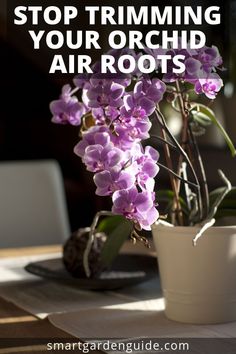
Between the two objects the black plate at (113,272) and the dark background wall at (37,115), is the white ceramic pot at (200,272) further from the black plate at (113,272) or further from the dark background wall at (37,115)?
the dark background wall at (37,115)

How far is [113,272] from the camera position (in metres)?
1.54

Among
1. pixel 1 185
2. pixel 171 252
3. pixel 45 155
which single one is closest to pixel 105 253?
pixel 171 252

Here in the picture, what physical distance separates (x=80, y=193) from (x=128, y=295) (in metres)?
3.15

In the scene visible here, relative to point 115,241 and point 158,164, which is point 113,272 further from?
point 158,164

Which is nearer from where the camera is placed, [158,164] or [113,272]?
[158,164]

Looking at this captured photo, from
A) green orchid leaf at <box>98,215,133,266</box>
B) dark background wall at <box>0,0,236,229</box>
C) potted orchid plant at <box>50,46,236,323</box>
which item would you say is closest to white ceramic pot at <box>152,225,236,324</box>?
potted orchid plant at <box>50,46,236,323</box>

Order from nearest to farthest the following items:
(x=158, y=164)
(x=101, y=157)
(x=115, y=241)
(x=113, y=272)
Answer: (x=101, y=157) < (x=158, y=164) < (x=115, y=241) < (x=113, y=272)

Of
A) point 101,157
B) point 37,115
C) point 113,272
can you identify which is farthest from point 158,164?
point 37,115

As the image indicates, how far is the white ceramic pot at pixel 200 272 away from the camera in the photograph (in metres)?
1.13

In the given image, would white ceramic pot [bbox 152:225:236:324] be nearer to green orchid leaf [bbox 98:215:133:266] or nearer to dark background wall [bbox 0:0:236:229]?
green orchid leaf [bbox 98:215:133:266]

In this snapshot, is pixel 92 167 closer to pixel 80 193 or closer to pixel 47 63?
pixel 80 193

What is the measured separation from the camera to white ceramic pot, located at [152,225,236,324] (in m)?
1.13

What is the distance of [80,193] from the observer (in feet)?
14.8

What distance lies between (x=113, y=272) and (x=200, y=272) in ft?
1.37
